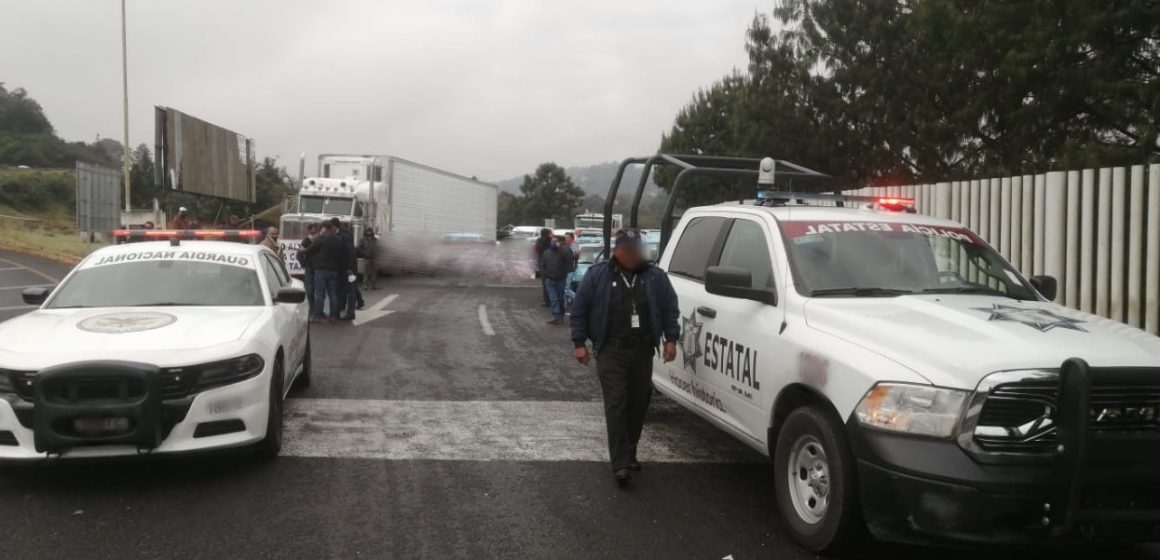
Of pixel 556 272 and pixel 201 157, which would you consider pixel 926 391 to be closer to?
pixel 556 272

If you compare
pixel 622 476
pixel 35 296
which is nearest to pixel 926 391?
pixel 622 476

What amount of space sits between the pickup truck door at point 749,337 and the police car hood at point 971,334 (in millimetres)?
340

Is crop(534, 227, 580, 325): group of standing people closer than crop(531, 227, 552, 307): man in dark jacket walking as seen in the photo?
Yes

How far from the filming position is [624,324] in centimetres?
592

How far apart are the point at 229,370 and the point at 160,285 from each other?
1.80 metres

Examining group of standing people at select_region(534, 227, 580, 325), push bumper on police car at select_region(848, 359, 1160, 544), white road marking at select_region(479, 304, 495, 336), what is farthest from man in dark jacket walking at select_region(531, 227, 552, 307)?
push bumper on police car at select_region(848, 359, 1160, 544)

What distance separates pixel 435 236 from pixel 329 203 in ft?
17.2

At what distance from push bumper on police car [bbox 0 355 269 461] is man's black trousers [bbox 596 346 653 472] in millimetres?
2450

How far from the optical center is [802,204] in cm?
666

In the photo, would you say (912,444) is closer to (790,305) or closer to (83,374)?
(790,305)

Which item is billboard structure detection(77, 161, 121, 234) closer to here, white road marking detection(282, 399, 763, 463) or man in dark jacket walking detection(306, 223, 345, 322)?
man in dark jacket walking detection(306, 223, 345, 322)

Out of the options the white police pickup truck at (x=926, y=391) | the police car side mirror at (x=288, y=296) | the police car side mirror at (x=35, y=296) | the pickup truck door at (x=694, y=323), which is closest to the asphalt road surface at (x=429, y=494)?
the pickup truck door at (x=694, y=323)

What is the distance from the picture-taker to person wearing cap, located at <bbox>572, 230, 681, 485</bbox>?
5926 millimetres

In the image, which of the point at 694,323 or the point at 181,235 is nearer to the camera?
the point at 694,323
